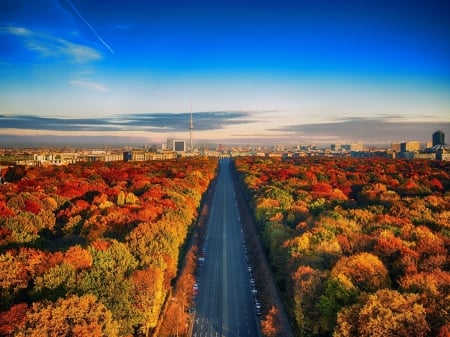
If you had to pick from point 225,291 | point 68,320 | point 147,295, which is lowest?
point 225,291

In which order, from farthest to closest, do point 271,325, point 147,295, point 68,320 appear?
point 147,295
point 271,325
point 68,320

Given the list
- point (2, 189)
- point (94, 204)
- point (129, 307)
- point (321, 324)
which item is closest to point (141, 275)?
point (129, 307)

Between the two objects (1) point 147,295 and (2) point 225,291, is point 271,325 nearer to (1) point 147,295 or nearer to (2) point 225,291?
(1) point 147,295

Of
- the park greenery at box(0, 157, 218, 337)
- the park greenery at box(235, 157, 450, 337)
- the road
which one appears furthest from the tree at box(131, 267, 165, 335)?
the park greenery at box(235, 157, 450, 337)

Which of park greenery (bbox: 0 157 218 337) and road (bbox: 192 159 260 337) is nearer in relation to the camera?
park greenery (bbox: 0 157 218 337)

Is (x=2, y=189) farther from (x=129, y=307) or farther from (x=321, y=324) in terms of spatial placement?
(x=321, y=324)

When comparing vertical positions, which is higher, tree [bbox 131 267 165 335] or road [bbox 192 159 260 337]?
tree [bbox 131 267 165 335]

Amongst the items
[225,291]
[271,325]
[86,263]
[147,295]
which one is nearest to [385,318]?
A: [271,325]

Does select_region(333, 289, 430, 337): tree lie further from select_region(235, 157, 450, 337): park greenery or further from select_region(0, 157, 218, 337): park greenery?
select_region(0, 157, 218, 337): park greenery
